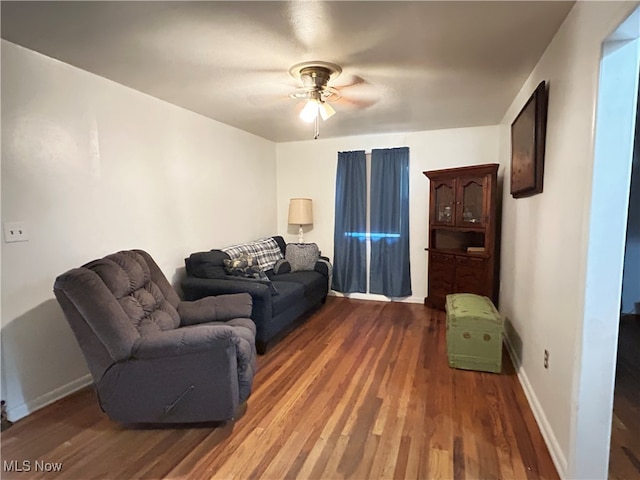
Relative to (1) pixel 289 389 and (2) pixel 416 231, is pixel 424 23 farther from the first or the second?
(2) pixel 416 231

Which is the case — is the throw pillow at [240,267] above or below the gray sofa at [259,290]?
above

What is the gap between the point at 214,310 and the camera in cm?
267

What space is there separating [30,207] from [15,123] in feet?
1.71

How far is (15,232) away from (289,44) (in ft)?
6.77

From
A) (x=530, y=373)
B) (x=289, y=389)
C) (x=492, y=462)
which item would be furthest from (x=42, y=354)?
(x=530, y=373)

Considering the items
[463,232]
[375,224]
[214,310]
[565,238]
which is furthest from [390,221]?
[565,238]

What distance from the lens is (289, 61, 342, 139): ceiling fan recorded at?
2.47 m

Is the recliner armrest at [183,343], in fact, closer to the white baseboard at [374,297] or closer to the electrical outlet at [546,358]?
the electrical outlet at [546,358]

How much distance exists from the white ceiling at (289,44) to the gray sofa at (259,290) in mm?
1545

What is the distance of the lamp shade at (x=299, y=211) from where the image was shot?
5.01m

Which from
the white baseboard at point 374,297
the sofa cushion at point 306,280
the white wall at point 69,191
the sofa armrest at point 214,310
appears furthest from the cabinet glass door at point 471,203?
the white wall at point 69,191

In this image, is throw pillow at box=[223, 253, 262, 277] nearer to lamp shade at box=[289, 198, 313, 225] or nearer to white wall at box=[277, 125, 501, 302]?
lamp shade at box=[289, 198, 313, 225]

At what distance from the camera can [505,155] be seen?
3.84 m

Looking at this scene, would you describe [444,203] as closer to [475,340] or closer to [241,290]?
[475,340]
